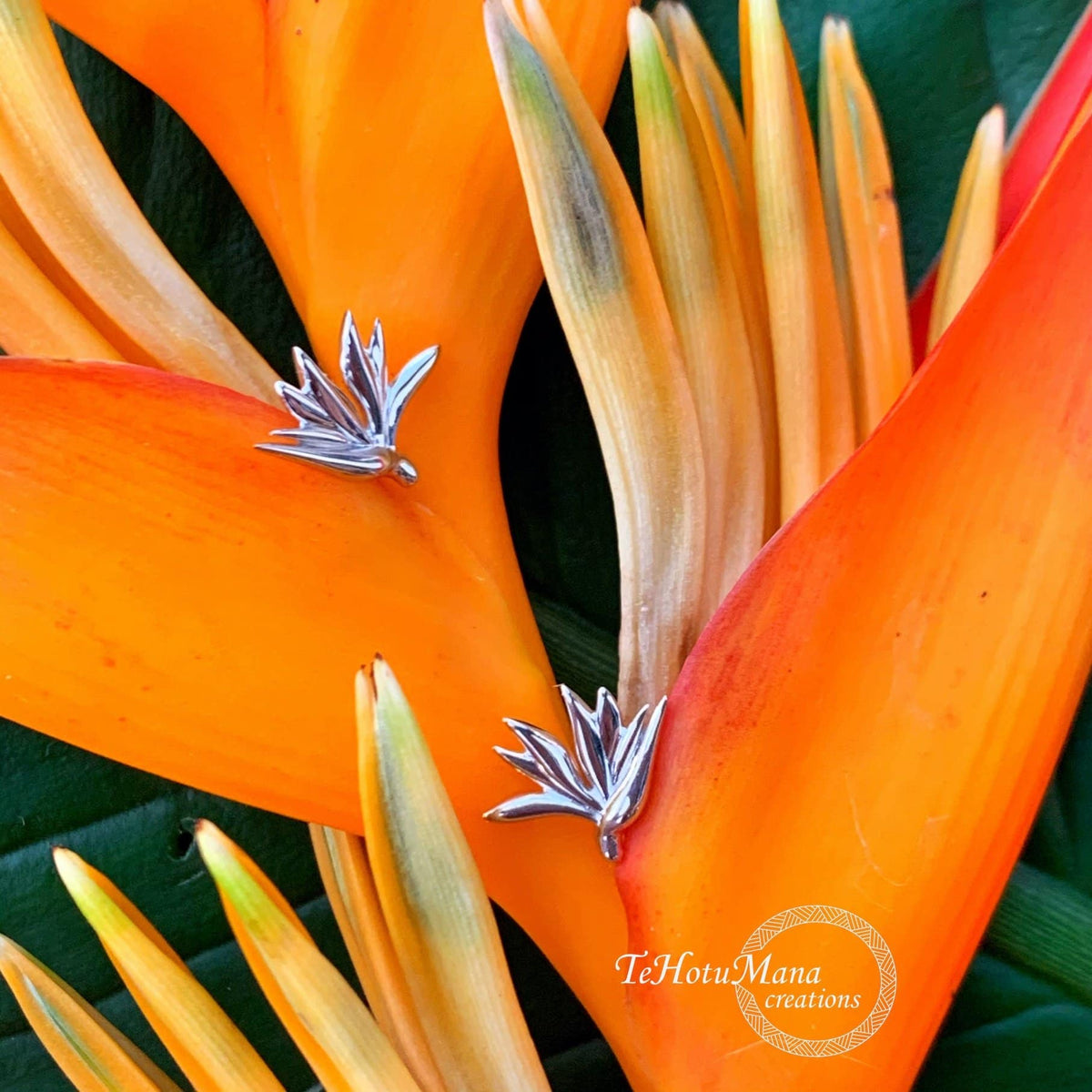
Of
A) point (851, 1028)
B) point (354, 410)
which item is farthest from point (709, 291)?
point (851, 1028)

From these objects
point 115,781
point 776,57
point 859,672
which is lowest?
point 115,781

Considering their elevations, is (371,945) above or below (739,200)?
below

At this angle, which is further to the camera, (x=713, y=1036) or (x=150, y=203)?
(x=150, y=203)

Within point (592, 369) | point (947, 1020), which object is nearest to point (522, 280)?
point (592, 369)

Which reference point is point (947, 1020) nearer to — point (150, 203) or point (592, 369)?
point (592, 369)

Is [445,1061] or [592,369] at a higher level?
[592,369]

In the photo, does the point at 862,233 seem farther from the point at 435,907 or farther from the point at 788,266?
the point at 435,907

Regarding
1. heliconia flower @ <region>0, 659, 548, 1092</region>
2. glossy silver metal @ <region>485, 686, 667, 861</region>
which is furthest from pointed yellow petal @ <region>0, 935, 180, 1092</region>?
glossy silver metal @ <region>485, 686, 667, 861</region>
